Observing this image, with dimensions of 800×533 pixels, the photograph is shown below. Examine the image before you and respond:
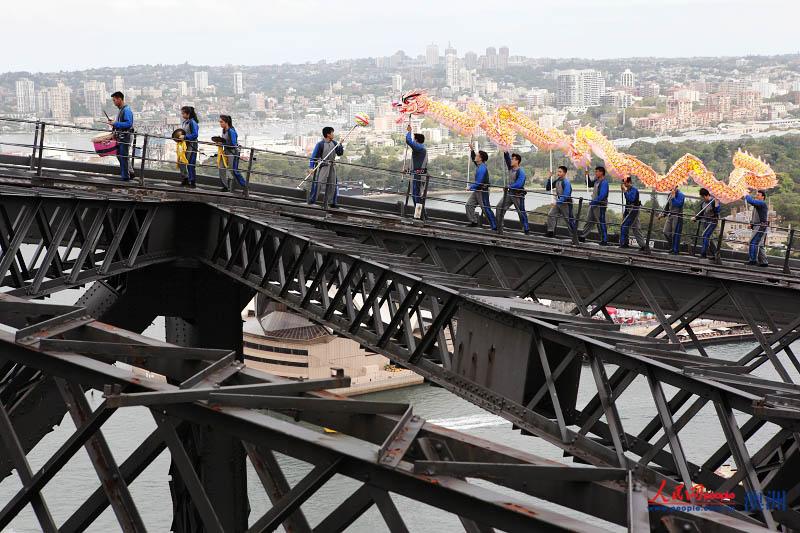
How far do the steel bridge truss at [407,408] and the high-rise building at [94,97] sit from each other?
77.2 metres

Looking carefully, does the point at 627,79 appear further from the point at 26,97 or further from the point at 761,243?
the point at 761,243

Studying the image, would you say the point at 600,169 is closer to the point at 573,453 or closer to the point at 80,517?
the point at 573,453

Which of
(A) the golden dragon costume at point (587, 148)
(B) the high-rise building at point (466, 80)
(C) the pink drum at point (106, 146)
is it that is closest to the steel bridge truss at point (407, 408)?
(C) the pink drum at point (106, 146)

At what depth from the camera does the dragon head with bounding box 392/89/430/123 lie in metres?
26.8

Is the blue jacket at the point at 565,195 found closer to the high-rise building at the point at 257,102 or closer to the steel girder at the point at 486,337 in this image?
the steel girder at the point at 486,337

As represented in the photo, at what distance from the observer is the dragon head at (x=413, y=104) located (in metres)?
26.8

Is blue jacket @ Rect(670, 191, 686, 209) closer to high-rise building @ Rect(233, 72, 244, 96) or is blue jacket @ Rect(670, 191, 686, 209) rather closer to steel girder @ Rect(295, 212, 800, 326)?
steel girder @ Rect(295, 212, 800, 326)

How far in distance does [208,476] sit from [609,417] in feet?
31.6

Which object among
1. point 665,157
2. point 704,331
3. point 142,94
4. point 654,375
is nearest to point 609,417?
point 654,375

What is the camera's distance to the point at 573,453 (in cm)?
1091

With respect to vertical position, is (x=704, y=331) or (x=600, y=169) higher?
(x=600, y=169)

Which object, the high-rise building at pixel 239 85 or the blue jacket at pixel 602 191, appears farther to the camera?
the high-rise building at pixel 239 85

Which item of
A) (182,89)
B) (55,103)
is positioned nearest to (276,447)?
(55,103)

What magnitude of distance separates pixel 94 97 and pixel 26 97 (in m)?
11.9
